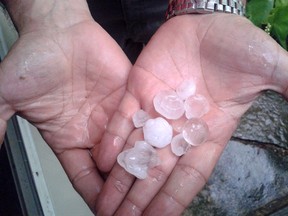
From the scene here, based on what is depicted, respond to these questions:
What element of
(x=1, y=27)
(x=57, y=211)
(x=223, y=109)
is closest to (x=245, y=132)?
(x=223, y=109)

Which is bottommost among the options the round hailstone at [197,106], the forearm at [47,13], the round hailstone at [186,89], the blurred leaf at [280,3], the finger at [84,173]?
the finger at [84,173]

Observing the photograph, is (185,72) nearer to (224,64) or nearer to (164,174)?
(224,64)

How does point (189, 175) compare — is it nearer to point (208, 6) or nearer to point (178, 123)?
point (178, 123)

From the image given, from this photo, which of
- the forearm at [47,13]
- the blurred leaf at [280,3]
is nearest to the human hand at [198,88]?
the forearm at [47,13]

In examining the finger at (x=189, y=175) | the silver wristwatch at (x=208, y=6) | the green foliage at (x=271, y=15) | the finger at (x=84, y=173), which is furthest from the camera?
the green foliage at (x=271, y=15)

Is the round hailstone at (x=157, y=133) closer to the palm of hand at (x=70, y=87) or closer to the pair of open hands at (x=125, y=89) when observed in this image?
the pair of open hands at (x=125, y=89)

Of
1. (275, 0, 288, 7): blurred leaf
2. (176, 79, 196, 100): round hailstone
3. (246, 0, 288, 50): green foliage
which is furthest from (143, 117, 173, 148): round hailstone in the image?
(275, 0, 288, 7): blurred leaf

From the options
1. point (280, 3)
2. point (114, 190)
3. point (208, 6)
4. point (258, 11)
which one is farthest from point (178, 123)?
point (280, 3)

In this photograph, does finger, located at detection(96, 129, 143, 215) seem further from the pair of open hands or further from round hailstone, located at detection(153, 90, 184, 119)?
round hailstone, located at detection(153, 90, 184, 119)
